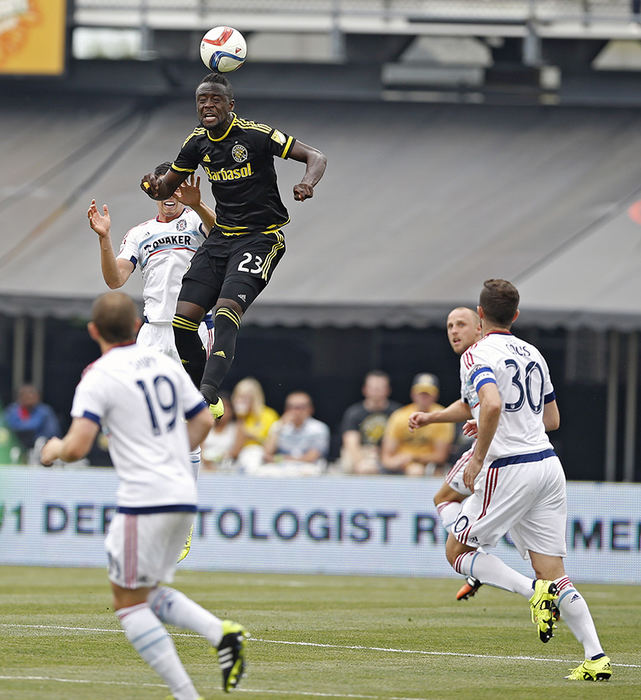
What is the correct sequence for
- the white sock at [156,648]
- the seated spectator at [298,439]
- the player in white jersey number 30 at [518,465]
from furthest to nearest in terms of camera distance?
1. the seated spectator at [298,439]
2. the player in white jersey number 30 at [518,465]
3. the white sock at [156,648]

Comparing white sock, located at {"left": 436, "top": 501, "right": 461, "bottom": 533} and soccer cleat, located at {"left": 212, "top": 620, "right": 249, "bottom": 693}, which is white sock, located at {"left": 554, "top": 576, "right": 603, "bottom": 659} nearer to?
white sock, located at {"left": 436, "top": 501, "right": 461, "bottom": 533}

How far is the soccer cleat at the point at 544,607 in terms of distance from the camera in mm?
8078

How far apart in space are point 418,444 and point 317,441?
3.80 feet

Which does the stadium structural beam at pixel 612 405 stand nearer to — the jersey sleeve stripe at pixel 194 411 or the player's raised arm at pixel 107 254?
the player's raised arm at pixel 107 254

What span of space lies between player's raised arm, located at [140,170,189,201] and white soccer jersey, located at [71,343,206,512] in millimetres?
3430

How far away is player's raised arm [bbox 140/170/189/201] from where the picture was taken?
382 inches

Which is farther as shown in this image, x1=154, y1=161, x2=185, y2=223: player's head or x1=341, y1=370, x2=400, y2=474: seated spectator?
x1=341, y1=370, x2=400, y2=474: seated spectator

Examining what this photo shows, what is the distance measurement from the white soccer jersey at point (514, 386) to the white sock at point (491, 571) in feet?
2.43

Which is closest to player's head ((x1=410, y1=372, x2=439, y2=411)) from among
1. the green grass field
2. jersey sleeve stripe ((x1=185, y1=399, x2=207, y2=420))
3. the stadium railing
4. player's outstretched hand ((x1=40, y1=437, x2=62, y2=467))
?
the green grass field

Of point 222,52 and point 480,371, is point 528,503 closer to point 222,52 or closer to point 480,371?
point 480,371

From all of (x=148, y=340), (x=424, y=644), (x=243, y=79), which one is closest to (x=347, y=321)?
(x=243, y=79)

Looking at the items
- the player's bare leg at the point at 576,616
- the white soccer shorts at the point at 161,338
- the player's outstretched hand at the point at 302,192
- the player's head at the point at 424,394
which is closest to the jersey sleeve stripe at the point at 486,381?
the player's bare leg at the point at 576,616

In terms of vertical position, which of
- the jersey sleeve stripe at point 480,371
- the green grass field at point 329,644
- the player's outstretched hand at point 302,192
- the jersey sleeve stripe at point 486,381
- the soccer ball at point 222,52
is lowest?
the green grass field at point 329,644

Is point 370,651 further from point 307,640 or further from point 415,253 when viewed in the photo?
point 415,253
